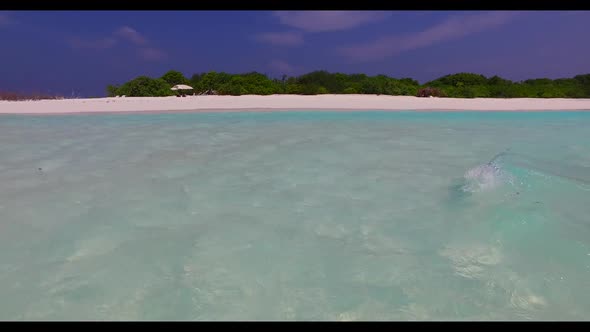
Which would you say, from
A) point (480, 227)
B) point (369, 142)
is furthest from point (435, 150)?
point (480, 227)

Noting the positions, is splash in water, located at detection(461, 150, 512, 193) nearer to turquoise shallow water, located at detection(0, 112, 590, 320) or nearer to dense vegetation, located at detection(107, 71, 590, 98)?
turquoise shallow water, located at detection(0, 112, 590, 320)

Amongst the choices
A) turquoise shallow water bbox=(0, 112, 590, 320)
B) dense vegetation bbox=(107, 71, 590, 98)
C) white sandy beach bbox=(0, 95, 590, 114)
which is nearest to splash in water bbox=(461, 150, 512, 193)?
turquoise shallow water bbox=(0, 112, 590, 320)

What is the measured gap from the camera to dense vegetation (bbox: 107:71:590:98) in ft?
65.9

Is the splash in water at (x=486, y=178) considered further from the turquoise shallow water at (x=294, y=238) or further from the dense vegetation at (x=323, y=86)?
the dense vegetation at (x=323, y=86)

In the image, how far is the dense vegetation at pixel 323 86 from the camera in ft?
65.9

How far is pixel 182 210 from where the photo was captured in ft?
9.53

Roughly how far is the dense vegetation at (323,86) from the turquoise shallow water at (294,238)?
52.7 ft

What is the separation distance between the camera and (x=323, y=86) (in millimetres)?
23547

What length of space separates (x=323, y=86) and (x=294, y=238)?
21972mm

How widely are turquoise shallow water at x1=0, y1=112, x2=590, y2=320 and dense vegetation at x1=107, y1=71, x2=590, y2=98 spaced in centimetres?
1607

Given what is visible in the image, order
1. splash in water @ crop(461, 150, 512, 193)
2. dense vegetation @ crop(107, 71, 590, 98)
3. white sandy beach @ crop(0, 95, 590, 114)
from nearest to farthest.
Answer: splash in water @ crop(461, 150, 512, 193) < white sandy beach @ crop(0, 95, 590, 114) < dense vegetation @ crop(107, 71, 590, 98)

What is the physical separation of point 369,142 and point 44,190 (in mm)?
4701

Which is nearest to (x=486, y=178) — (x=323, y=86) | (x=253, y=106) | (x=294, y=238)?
(x=294, y=238)
